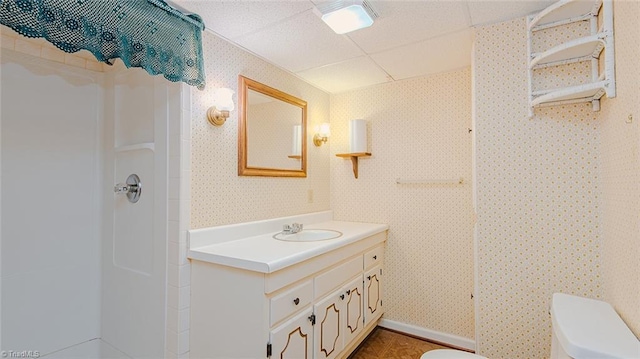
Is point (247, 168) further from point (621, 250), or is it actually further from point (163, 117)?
point (621, 250)

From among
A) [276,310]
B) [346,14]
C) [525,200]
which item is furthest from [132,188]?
[525,200]

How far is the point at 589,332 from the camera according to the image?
106cm

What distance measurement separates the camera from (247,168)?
80.0 inches

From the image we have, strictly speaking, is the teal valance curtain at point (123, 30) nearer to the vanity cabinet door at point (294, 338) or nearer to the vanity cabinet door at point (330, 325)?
the vanity cabinet door at point (294, 338)

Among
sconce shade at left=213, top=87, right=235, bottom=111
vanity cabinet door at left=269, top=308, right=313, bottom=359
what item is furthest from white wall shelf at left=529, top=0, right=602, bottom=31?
vanity cabinet door at left=269, top=308, right=313, bottom=359

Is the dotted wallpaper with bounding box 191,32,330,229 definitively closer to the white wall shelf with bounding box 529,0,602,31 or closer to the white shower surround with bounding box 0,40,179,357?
the white shower surround with bounding box 0,40,179,357

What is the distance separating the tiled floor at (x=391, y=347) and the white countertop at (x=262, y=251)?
88 cm

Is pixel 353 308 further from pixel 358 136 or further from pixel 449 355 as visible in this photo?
pixel 358 136

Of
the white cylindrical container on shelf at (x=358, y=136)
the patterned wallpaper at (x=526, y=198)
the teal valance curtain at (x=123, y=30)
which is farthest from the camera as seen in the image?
the white cylindrical container on shelf at (x=358, y=136)

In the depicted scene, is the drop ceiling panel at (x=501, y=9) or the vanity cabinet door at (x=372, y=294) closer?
the drop ceiling panel at (x=501, y=9)

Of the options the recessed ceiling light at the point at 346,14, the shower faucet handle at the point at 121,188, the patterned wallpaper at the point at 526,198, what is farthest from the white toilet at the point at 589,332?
the shower faucet handle at the point at 121,188

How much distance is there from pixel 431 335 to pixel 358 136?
1736 millimetres

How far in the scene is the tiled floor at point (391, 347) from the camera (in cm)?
221

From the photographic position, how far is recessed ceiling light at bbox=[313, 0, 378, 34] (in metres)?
1.48
